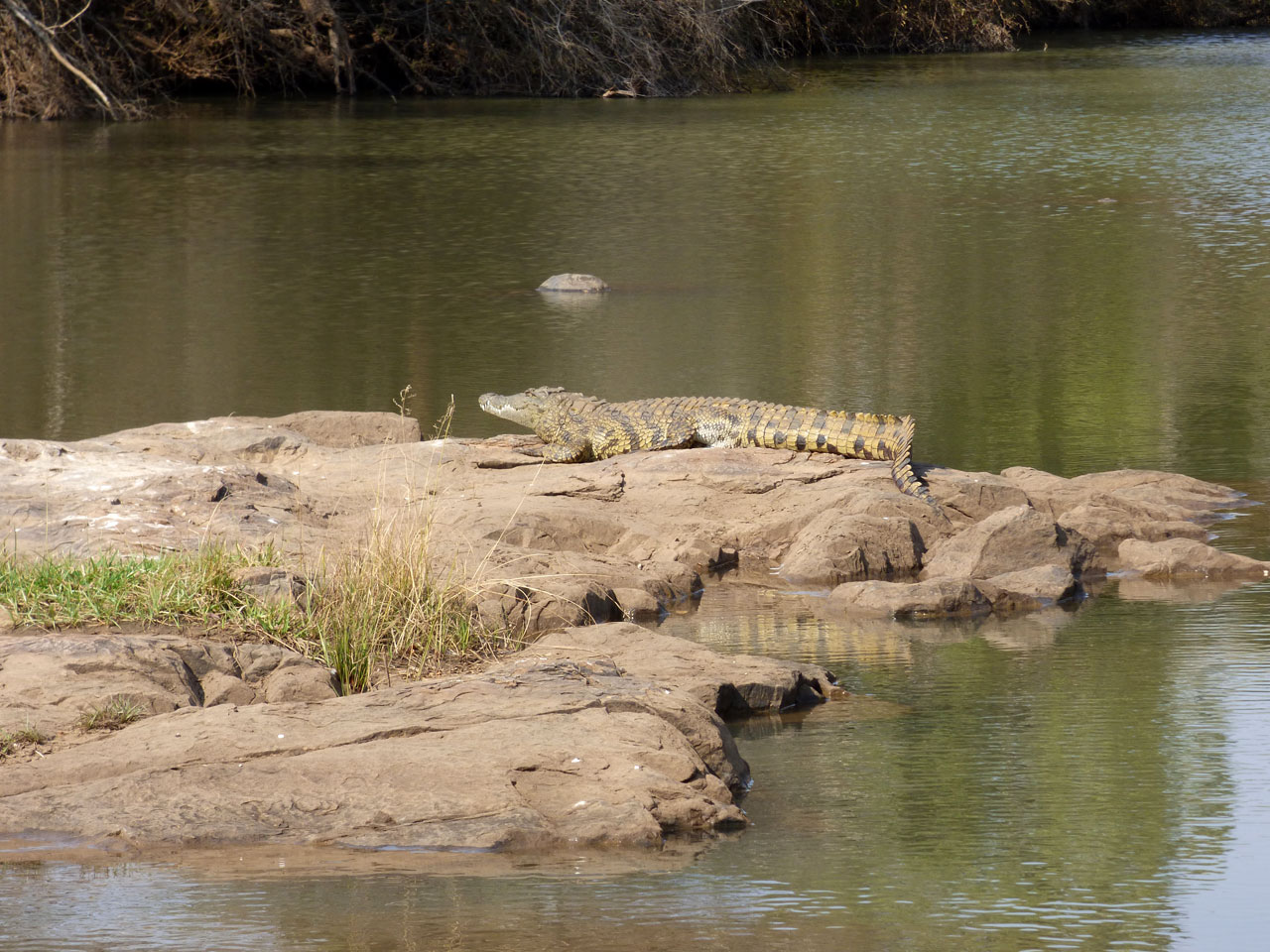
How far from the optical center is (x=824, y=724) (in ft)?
18.2

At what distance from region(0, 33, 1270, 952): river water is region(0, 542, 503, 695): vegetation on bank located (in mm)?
1130

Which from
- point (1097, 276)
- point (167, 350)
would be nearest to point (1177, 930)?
point (167, 350)

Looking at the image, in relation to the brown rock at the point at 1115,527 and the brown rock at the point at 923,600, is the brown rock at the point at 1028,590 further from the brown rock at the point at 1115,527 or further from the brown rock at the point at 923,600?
the brown rock at the point at 1115,527

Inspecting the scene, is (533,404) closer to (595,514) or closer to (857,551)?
(595,514)

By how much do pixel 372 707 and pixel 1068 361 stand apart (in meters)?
7.37

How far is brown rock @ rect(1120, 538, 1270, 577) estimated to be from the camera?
23.6 ft

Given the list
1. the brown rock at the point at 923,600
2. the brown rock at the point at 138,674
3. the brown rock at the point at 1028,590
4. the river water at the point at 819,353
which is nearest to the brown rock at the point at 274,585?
the brown rock at the point at 138,674

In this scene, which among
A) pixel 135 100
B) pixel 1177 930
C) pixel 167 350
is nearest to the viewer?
pixel 1177 930

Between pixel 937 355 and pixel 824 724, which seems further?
pixel 937 355

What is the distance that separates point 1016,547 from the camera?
7.23 m

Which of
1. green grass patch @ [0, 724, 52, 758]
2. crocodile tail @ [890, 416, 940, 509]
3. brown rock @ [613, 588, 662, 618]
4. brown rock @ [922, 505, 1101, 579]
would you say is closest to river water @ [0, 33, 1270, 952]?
brown rock @ [613, 588, 662, 618]

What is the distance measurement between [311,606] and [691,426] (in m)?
3.16

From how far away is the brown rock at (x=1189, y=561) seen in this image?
7195 mm

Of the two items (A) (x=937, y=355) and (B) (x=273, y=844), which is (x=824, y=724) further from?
(A) (x=937, y=355)
